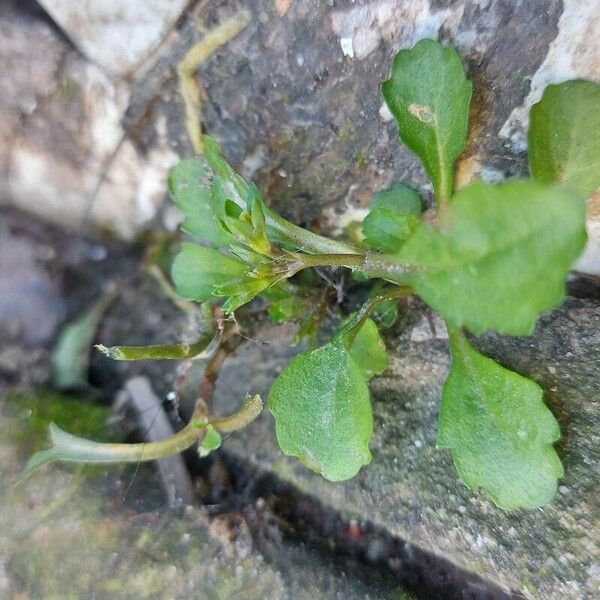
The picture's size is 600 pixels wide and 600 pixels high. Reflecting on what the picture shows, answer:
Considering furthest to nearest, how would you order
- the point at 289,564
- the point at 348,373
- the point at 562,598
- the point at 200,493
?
the point at 200,493
the point at 289,564
the point at 348,373
the point at 562,598

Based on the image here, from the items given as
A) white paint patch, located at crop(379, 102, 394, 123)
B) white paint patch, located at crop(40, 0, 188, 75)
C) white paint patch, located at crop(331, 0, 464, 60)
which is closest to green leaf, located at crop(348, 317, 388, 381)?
white paint patch, located at crop(379, 102, 394, 123)

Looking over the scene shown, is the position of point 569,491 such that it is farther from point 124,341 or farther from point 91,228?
point 91,228

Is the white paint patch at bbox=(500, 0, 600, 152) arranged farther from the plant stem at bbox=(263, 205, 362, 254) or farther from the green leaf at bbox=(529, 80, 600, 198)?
the plant stem at bbox=(263, 205, 362, 254)

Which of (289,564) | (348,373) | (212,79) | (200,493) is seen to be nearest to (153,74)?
(212,79)

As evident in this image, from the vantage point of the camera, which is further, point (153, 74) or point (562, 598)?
point (153, 74)

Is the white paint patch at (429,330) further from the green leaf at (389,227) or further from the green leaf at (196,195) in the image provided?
the green leaf at (196,195)

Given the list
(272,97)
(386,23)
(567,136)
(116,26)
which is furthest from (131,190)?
(567,136)
